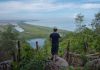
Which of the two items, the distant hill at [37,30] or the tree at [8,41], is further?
the distant hill at [37,30]

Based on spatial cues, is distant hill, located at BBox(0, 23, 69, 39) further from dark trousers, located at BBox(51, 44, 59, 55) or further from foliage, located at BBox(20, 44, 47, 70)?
foliage, located at BBox(20, 44, 47, 70)

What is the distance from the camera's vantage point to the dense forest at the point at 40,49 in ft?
51.0

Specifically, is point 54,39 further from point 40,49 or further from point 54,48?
point 40,49

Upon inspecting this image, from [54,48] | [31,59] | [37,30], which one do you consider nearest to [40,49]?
[54,48]

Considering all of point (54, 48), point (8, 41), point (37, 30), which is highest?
point (8, 41)

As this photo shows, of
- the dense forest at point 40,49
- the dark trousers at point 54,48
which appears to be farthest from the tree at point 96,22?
the dark trousers at point 54,48

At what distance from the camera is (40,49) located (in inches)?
757

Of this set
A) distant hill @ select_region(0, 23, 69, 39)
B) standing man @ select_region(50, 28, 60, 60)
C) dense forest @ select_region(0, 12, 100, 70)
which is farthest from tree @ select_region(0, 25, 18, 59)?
distant hill @ select_region(0, 23, 69, 39)

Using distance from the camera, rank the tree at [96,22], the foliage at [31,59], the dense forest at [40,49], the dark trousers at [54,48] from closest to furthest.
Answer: the foliage at [31,59] → the dense forest at [40,49] → the dark trousers at [54,48] → the tree at [96,22]

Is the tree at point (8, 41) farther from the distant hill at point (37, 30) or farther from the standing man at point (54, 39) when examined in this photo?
the distant hill at point (37, 30)

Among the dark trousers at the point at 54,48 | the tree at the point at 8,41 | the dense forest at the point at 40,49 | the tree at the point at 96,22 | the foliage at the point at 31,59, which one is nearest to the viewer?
the foliage at the point at 31,59

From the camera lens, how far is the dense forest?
15555 millimetres

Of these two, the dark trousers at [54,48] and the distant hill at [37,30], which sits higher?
the dark trousers at [54,48]

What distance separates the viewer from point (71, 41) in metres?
22.8
